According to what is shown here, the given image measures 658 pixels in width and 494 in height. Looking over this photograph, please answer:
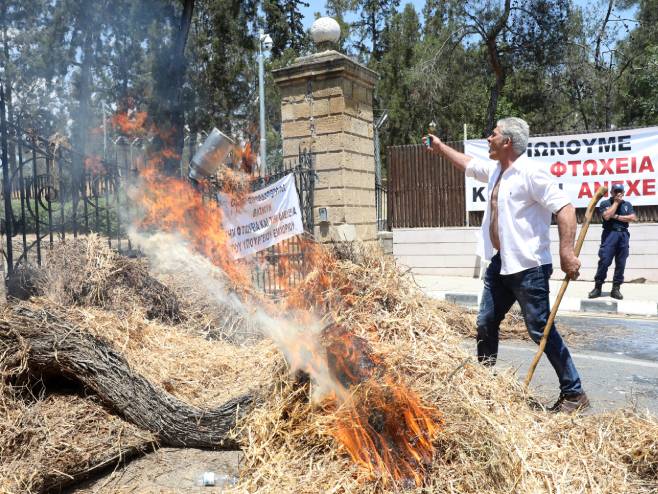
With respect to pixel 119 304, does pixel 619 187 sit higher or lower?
higher

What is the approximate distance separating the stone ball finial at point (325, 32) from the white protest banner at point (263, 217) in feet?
6.55

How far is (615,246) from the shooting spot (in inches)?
378

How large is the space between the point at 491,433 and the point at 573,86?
27196mm

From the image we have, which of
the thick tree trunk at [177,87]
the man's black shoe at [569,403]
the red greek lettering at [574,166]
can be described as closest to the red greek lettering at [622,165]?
the red greek lettering at [574,166]

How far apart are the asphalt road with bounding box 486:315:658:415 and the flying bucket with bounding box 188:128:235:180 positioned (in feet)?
12.1

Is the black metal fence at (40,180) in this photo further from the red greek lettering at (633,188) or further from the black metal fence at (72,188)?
the red greek lettering at (633,188)

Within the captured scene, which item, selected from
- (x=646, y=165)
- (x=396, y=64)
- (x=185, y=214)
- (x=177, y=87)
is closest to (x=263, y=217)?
(x=185, y=214)

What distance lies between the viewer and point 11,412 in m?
3.28

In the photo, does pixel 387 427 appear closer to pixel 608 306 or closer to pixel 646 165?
pixel 608 306

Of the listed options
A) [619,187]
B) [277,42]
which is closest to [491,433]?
[619,187]

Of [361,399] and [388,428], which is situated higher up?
[361,399]

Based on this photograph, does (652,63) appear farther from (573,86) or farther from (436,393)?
(436,393)

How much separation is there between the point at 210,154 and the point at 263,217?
1.12 metres

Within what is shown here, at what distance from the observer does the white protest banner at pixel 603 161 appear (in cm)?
1105
